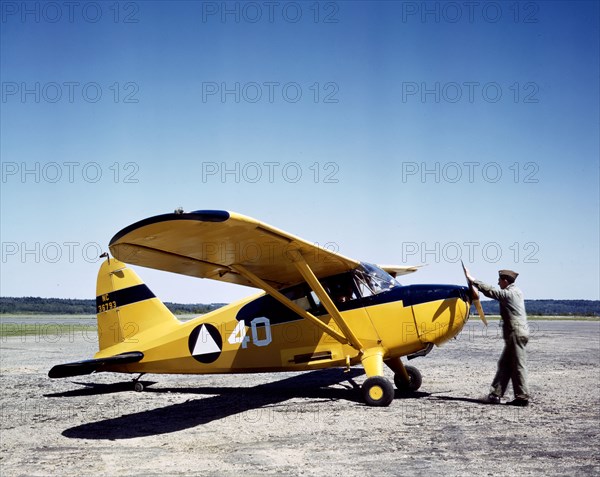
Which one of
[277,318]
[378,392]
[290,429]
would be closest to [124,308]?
[277,318]

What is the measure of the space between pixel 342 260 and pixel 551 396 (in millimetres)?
4455

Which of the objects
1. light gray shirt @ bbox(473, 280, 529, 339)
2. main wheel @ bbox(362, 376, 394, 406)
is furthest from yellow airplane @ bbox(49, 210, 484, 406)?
light gray shirt @ bbox(473, 280, 529, 339)

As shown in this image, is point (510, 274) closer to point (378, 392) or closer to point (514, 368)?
point (514, 368)

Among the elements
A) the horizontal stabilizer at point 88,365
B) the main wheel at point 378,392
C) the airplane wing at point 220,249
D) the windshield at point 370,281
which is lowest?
the main wheel at point 378,392

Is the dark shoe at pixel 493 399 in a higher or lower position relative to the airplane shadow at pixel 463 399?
higher

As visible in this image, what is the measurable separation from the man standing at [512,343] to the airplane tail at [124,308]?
6321 mm

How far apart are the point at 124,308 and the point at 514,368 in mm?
7793

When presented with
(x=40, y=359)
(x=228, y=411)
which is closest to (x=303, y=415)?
(x=228, y=411)

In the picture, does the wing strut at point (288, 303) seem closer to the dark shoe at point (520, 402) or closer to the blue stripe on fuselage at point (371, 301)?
the blue stripe on fuselage at point (371, 301)

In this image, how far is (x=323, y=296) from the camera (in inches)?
350

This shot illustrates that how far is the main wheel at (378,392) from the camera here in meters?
8.43

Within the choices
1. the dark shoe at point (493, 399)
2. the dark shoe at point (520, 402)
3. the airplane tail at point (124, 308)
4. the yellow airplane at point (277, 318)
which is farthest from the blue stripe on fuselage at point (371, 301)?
the airplane tail at point (124, 308)

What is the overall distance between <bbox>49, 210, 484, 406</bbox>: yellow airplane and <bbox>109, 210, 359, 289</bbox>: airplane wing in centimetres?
2

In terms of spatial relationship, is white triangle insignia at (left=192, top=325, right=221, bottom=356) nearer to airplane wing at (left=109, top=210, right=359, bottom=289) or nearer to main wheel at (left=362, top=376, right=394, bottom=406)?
airplane wing at (left=109, top=210, right=359, bottom=289)
